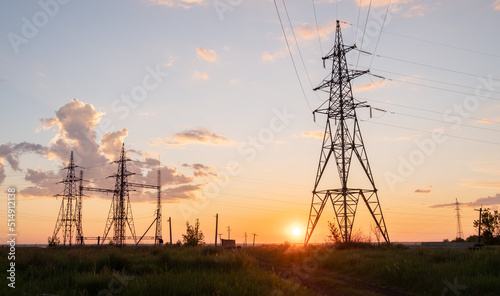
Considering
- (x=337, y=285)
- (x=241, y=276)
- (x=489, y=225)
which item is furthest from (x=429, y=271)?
(x=489, y=225)

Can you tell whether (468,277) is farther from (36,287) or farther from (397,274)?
(36,287)

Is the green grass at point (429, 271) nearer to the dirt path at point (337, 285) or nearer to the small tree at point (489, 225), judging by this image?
the dirt path at point (337, 285)

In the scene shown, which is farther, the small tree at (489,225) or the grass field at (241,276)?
the small tree at (489,225)

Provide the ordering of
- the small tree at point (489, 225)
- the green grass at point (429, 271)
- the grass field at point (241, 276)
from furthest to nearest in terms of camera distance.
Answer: the small tree at point (489, 225) → the green grass at point (429, 271) → the grass field at point (241, 276)

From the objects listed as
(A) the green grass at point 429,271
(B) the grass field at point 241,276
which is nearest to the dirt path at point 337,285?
(B) the grass field at point 241,276

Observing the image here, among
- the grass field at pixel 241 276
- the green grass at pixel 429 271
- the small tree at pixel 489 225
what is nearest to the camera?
the grass field at pixel 241 276

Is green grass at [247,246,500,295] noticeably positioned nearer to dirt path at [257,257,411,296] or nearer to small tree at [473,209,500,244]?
dirt path at [257,257,411,296]

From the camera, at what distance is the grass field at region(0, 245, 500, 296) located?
12.2 metres

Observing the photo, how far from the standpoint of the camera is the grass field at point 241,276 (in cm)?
1225

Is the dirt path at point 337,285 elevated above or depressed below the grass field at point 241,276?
below

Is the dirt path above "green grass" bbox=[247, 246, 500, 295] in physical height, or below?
below

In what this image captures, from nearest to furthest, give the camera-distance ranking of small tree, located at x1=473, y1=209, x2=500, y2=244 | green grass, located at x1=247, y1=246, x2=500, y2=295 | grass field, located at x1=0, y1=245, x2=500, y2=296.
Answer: grass field, located at x1=0, y1=245, x2=500, y2=296
green grass, located at x1=247, y1=246, x2=500, y2=295
small tree, located at x1=473, y1=209, x2=500, y2=244

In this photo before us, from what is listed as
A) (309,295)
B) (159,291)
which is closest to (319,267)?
(309,295)

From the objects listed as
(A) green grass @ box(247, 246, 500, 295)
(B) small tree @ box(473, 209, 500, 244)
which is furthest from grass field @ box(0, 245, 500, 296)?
(B) small tree @ box(473, 209, 500, 244)
